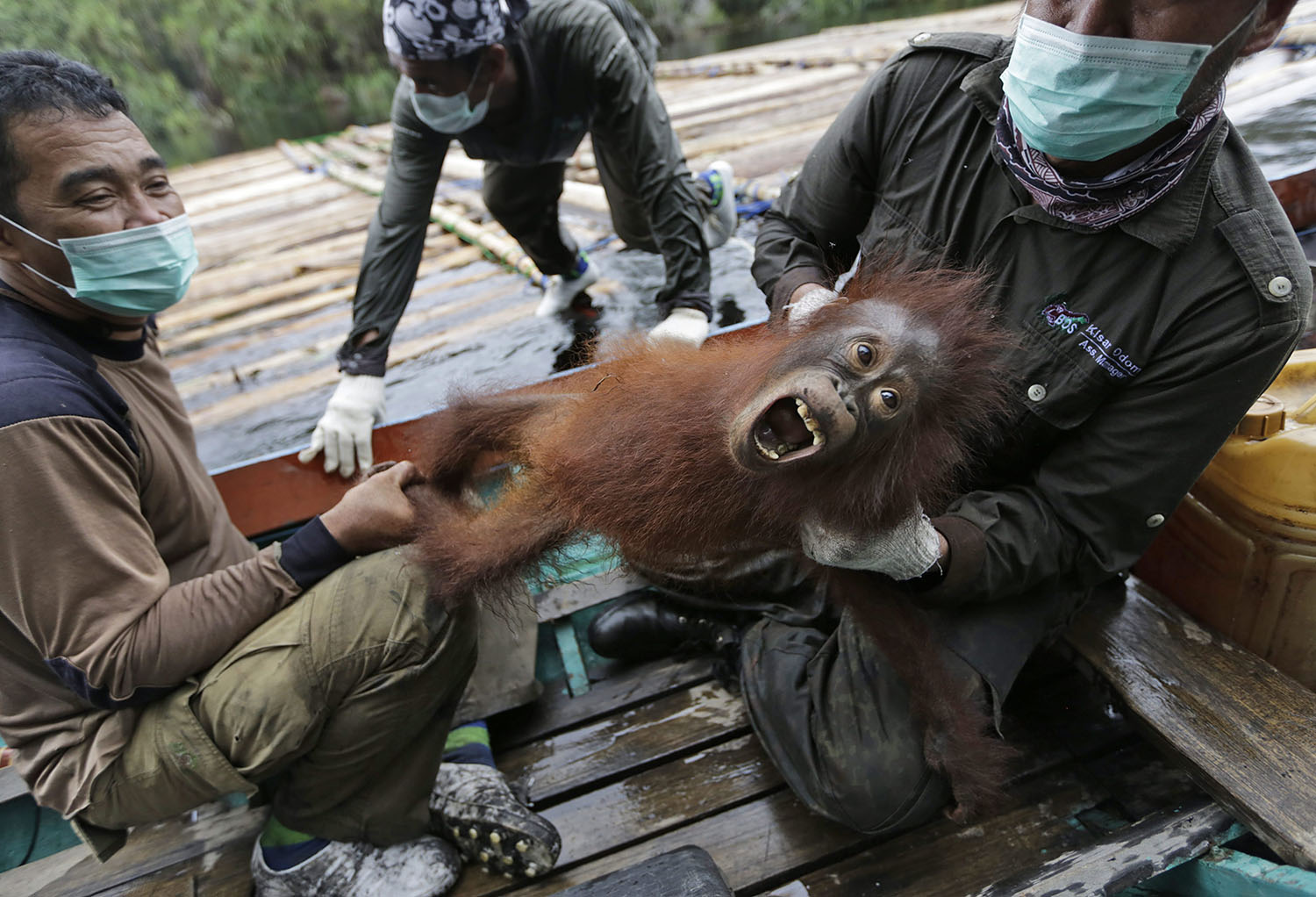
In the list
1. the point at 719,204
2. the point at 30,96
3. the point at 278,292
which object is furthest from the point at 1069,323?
the point at 278,292

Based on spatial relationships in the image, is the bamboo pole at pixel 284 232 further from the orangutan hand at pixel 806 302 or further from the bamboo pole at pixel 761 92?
the orangutan hand at pixel 806 302

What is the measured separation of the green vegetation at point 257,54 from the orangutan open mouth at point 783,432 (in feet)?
58.9

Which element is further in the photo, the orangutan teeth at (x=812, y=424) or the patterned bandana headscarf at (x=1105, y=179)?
the patterned bandana headscarf at (x=1105, y=179)

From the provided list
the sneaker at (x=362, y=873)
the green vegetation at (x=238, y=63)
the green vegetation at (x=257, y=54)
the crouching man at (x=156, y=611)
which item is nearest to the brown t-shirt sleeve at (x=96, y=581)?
the crouching man at (x=156, y=611)

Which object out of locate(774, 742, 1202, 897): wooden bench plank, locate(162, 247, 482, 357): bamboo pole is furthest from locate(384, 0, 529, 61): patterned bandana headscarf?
locate(774, 742, 1202, 897): wooden bench plank

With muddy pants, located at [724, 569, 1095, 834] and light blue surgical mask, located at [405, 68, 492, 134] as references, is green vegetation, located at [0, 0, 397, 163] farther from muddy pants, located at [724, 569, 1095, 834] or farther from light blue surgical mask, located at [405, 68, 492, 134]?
muddy pants, located at [724, 569, 1095, 834]

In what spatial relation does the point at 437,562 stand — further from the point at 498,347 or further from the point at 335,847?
the point at 498,347

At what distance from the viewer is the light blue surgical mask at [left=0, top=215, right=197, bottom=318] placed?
4.99 ft

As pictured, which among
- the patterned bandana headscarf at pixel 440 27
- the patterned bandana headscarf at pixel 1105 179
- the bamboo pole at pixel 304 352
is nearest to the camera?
the patterned bandana headscarf at pixel 1105 179

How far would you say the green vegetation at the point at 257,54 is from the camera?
1797 cm

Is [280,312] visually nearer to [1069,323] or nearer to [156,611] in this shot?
[156,611]

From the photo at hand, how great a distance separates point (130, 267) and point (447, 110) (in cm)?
123

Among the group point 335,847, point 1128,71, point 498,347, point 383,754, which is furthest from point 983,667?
point 498,347

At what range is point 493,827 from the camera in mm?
1622
